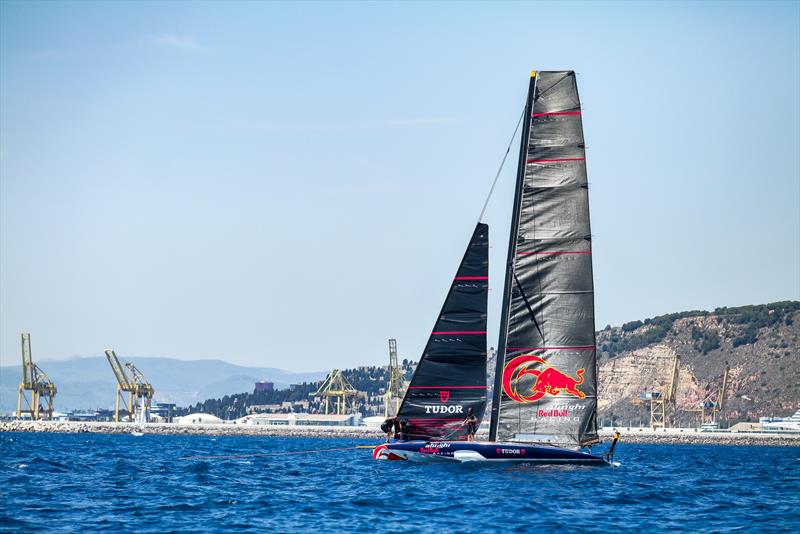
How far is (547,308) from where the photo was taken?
3872 centimetres

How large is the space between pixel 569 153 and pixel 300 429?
484 feet

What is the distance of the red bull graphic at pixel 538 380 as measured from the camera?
128 ft

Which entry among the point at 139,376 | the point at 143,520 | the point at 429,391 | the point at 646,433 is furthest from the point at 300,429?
the point at 143,520

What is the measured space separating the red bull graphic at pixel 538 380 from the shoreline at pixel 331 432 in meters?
111

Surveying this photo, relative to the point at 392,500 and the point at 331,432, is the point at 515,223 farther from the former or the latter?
the point at 331,432

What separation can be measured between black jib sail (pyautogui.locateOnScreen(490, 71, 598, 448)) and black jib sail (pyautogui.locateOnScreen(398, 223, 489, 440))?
7.32 feet

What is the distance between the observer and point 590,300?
38688 millimetres

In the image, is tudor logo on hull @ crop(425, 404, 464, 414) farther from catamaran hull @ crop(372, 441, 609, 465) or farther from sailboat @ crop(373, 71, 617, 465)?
sailboat @ crop(373, 71, 617, 465)

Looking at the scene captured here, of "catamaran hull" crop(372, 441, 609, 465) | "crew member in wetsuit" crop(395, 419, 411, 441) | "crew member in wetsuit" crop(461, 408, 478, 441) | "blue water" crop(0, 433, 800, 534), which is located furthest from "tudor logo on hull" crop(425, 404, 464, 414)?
"blue water" crop(0, 433, 800, 534)

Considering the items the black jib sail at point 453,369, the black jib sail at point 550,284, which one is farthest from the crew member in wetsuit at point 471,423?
the black jib sail at point 550,284

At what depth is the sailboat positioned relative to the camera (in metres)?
38.5

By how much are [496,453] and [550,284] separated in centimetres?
611

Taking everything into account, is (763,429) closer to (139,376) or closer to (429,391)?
(139,376)

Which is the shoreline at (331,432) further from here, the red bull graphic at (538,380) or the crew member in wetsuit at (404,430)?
the red bull graphic at (538,380)
